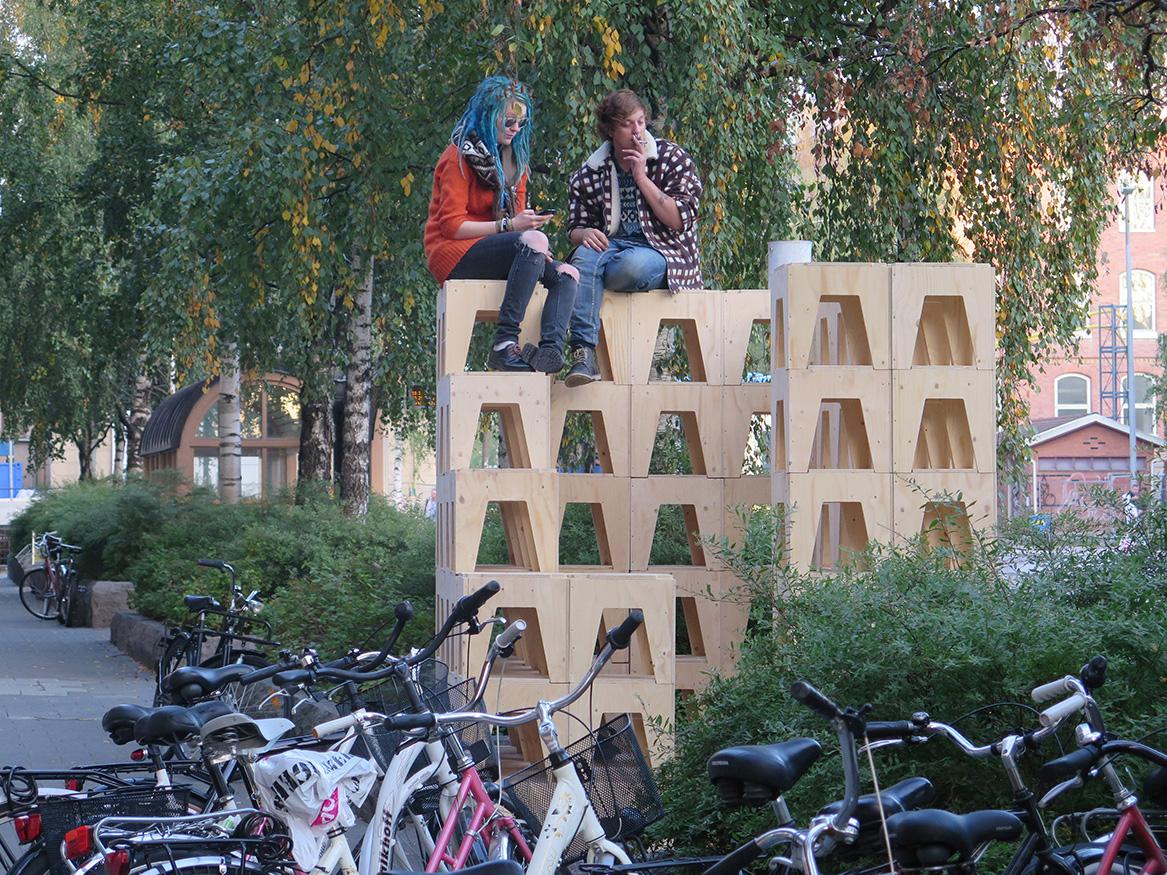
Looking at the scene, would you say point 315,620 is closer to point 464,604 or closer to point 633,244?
point 633,244

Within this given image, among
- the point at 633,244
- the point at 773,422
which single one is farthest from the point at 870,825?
the point at 633,244

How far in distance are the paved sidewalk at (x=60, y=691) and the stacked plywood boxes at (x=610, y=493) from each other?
2847mm

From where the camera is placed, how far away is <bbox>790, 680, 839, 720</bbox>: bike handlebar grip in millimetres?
3158

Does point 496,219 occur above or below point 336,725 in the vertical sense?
above

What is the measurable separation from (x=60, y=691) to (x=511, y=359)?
6.63 meters

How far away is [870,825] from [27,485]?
65428 millimetres

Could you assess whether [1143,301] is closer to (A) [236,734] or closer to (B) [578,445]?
(B) [578,445]

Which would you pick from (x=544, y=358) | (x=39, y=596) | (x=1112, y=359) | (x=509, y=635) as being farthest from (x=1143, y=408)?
(x=509, y=635)

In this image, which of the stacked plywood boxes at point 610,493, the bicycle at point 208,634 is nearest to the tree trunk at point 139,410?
the bicycle at point 208,634

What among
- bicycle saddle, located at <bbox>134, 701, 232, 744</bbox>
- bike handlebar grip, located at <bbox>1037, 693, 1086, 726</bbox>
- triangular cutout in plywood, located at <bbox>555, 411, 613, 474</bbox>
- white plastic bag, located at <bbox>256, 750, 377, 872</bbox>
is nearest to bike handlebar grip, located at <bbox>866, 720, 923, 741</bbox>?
bike handlebar grip, located at <bbox>1037, 693, 1086, 726</bbox>

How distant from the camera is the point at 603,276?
8.02 metres

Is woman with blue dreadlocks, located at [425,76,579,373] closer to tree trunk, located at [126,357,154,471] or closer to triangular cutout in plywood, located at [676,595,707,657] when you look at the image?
triangular cutout in plywood, located at [676,595,707,657]

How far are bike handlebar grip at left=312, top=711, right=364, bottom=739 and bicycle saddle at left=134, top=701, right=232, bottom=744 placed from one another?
440 millimetres

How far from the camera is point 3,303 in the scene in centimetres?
2725
